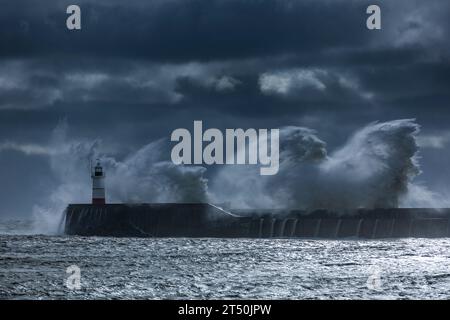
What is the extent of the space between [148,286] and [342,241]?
16.0m

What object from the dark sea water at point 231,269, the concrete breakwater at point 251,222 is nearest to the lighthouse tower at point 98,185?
the concrete breakwater at point 251,222

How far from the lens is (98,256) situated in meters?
27.8

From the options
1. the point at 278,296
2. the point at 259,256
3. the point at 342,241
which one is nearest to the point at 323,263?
the point at 259,256

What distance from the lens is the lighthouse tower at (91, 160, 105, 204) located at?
39.0m

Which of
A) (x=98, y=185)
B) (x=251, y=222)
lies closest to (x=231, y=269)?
(x=251, y=222)

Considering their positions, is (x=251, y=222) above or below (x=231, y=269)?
above

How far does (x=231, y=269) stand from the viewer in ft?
76.5

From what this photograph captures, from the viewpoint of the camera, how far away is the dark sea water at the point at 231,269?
18.1m

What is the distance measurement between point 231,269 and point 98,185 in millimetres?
Answer: 16866

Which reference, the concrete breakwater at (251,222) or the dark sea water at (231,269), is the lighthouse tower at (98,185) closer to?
the concrete breakwater at (251,222)

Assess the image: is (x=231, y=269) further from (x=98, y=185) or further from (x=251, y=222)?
(x=98, y=185)

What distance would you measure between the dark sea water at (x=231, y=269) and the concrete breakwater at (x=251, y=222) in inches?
37.3

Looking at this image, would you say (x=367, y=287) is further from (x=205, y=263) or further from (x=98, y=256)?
(x=98, y=256)

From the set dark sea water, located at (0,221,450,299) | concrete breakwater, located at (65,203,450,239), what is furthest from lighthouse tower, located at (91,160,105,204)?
dark sea water, located at (0,221,450,299)
